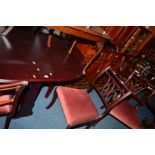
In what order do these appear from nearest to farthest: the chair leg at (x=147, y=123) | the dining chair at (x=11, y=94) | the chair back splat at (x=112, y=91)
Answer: the dining chair at (x=11, y=94) < the chair back splat at (x=112, y=91) < the chair leg at (x=147, y=123)

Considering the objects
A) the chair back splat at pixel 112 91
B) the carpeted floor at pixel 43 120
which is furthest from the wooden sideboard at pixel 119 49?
the chair back splat at pixel 112 91

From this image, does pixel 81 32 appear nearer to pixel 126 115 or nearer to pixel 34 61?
pixel 34 61

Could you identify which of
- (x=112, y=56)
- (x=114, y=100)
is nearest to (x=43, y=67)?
(x=114, y=100)

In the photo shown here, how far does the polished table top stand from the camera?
76.2 inches

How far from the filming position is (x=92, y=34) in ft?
7.29

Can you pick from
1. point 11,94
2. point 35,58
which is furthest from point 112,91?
point 11,94

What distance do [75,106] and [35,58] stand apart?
68cm

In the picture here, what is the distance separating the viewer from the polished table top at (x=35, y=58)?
6.35 ft

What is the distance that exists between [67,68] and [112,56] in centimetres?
115

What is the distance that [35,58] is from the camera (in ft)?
7.16

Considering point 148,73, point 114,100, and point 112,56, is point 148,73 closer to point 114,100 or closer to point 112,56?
point 112,56

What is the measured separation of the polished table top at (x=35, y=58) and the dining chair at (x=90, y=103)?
0.29 metres

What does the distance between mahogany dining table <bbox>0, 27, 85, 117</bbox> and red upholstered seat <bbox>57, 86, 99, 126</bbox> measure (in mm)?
225

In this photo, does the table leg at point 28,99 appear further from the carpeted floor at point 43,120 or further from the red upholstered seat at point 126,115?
the red upholstered seat at point 126,115
